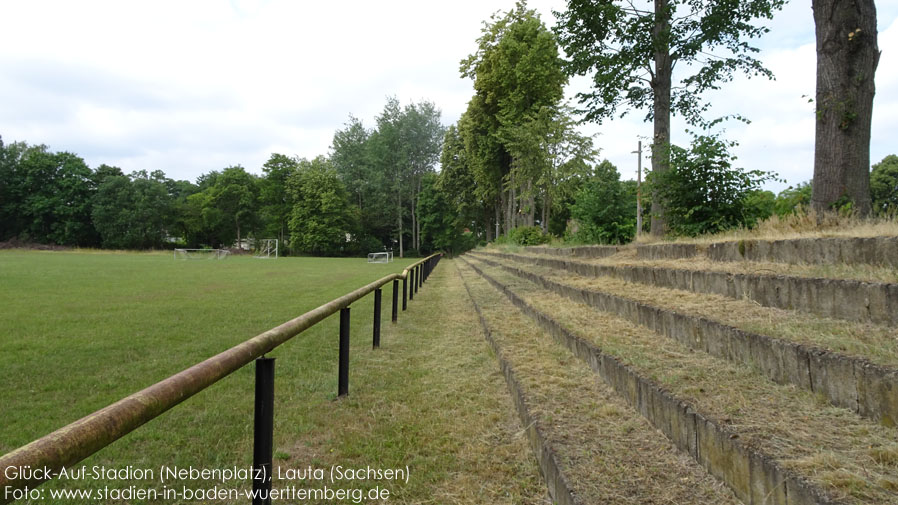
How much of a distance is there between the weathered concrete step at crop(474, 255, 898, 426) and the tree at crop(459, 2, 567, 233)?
1617 centimetres

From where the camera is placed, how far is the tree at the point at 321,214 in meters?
49.6

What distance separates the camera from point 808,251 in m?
3.53

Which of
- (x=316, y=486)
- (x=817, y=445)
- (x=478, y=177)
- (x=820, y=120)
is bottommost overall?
(x=316, y=486)

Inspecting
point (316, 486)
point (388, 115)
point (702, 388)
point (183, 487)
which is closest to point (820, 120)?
point (702, 388)

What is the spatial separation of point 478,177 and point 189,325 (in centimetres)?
2188

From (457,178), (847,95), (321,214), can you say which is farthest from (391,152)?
(847,95)

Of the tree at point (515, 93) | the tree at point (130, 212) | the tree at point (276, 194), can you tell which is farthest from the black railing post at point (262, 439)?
the tree at point (130, 212)

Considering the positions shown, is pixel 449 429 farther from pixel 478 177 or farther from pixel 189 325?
pixel 478 177

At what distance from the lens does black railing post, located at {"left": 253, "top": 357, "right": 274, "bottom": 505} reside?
1.94 meters

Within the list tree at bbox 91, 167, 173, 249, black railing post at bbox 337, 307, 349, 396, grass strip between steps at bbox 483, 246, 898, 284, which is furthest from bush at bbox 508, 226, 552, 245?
tree at bbox 91, 167, 173, 249

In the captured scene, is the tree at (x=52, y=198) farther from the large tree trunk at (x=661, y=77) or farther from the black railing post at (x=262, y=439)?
the black railing post at (x=262, y=439)

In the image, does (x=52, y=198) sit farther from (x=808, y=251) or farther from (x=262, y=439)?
(x=808, y=251)

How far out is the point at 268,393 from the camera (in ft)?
6.51

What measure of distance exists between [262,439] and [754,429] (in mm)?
1888
